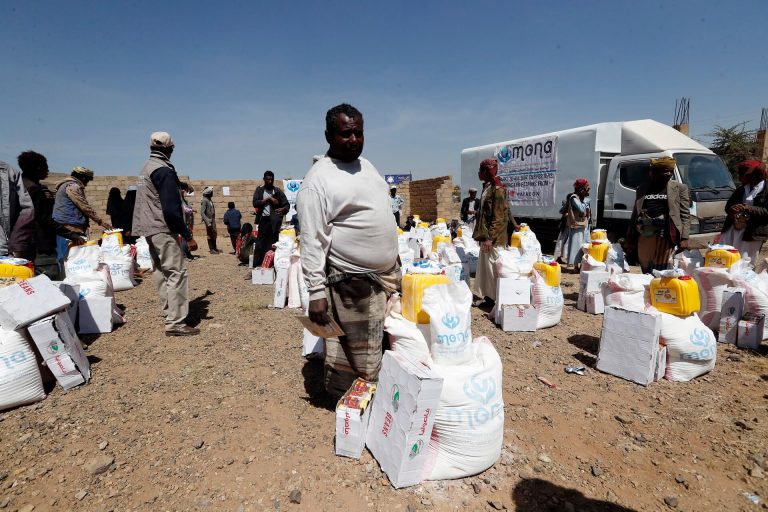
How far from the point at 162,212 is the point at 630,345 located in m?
4.08

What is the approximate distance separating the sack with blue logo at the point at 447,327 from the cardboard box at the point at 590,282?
10.6 feet

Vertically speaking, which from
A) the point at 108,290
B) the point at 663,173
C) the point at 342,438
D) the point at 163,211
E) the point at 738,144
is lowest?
the point at 342,438

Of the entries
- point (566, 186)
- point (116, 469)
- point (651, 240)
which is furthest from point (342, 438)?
point (566, 186)

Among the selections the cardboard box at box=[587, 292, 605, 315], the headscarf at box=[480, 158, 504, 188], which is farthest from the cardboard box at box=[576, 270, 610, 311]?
the headscarf at box=[480, 158, 504, 188]

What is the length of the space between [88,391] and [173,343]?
3.13 ft

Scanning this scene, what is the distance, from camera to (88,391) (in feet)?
9.37

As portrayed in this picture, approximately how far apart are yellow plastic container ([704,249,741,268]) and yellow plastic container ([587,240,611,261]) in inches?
52.1

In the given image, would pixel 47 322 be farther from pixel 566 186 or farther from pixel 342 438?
pixel 566 186

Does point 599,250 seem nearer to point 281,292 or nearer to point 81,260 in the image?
point 281,292

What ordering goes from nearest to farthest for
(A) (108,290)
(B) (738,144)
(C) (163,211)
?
(C) (163,211)
(A) (108,290)
(B) (738,144)

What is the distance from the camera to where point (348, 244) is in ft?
6.91

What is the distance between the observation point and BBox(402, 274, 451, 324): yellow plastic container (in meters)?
2.18

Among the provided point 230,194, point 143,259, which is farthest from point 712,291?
point 230,194

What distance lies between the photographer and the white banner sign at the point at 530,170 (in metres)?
9.36
